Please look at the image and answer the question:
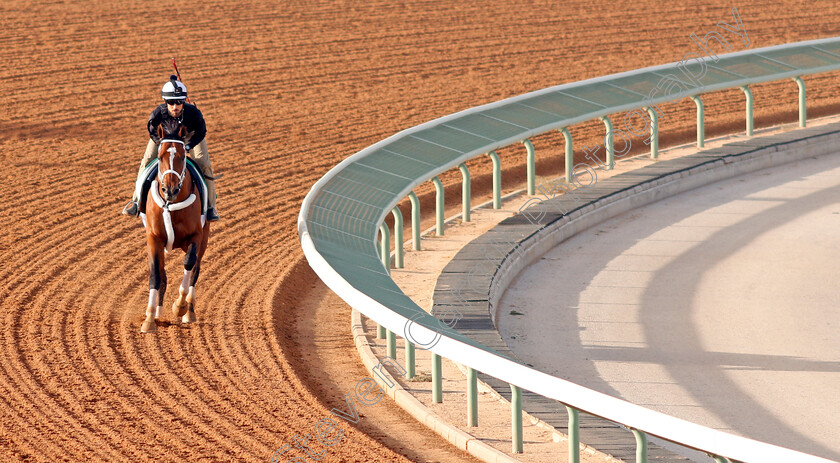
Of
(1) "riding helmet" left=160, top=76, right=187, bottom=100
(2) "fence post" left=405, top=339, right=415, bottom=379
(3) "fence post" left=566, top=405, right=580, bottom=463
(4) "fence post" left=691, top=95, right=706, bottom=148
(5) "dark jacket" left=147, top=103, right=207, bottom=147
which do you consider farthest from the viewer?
(4) "fence post" left=691, top=95, right=706, bottom=148

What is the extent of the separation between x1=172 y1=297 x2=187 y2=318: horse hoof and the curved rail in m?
1.13

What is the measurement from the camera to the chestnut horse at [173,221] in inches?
332

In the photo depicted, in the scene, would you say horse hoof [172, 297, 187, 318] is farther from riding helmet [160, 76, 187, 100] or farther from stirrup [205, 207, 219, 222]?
riding helmet [160, 76, 187, 100]

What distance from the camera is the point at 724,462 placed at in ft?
17.3

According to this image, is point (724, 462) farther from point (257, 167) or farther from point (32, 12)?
point (32, 12)

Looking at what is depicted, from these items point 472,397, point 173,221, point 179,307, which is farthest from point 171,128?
point 472,397

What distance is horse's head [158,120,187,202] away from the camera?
27.6ft

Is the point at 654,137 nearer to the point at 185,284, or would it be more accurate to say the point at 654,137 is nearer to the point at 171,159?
the point at 185,284

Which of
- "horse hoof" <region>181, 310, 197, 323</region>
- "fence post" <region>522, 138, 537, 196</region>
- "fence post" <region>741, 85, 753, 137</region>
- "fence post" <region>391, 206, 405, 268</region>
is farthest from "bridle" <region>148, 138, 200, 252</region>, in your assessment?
"fence post" <region>741, 85, 753, 137</region>

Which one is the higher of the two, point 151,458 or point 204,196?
point 204,196

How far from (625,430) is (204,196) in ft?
12.4

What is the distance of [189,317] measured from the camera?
29.4ft

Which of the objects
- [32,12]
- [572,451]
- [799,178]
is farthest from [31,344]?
[32,12]

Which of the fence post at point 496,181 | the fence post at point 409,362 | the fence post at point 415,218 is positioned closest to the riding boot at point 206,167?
the fence post at point 415,218
